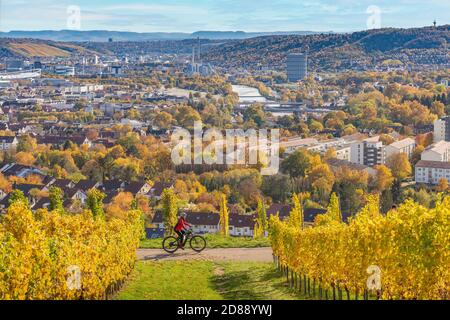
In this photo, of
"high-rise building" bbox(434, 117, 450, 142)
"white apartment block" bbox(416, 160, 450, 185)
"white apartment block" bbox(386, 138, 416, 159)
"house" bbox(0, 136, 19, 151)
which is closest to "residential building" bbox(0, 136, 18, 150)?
"house" bbox(0, 136, 19, 151)

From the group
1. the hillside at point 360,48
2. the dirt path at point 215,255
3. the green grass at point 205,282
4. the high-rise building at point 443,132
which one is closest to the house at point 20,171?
the dirt path at point 215,255

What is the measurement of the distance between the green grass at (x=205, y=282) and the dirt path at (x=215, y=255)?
7.2 inches

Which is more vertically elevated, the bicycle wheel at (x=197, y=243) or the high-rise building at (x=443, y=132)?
the bicycle wheel at (x=197, y=243)

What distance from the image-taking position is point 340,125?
3628 centimetres

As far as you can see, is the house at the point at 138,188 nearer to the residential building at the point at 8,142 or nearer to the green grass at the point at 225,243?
the residential building at the point at 8,142

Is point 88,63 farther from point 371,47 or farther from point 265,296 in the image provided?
point 265,296

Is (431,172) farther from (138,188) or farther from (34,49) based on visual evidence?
(34,49)

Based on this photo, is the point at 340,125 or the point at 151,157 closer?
the point at 151,157

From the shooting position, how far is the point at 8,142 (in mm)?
30406

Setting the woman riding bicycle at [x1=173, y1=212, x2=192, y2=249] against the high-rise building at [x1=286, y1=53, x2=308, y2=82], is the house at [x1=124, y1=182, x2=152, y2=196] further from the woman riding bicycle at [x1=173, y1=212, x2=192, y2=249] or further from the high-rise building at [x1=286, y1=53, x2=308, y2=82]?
the high-rise building at [x1=286, y1=53, x2=308, y2=82]

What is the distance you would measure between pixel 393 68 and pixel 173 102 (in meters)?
28.5

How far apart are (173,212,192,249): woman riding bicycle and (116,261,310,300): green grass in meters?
0.27

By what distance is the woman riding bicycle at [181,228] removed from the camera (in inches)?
266
